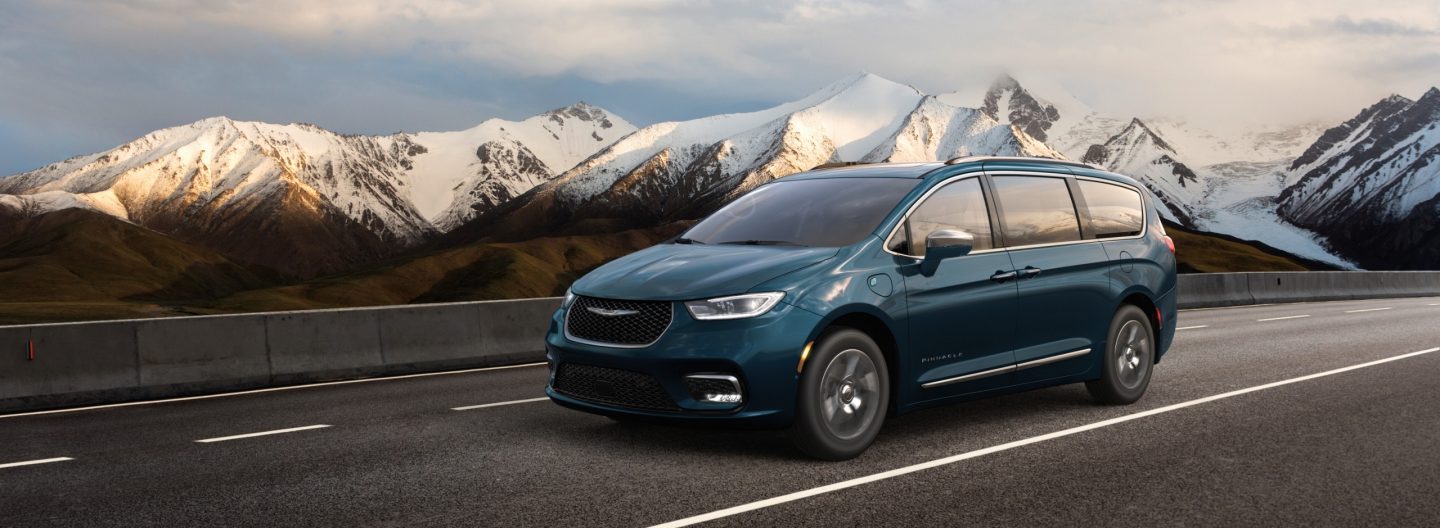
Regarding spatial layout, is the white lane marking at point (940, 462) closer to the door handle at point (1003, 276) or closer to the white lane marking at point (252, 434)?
the door handle at point (1003, 276)

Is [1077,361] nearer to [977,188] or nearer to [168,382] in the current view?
[977,188]

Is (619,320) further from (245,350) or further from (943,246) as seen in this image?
(245,350)

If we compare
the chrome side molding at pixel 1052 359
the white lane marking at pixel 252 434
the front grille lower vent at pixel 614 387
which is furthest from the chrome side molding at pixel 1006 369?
the white lane marking at pixel 252 434

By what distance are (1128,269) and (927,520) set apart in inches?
162

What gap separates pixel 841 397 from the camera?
681cm

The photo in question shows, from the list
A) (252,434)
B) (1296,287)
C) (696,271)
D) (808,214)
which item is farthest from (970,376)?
(1296,287)

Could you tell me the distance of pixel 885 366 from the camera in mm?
6988

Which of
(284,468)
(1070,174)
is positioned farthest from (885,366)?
(284,468)

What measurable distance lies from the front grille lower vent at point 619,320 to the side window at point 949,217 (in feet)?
4.95

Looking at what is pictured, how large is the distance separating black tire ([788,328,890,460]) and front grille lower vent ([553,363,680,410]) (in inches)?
28.3

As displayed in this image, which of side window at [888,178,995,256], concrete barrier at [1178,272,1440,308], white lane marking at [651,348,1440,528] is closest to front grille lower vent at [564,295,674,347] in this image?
white lane marking at [651,348,1440,528]

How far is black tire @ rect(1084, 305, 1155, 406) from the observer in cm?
873

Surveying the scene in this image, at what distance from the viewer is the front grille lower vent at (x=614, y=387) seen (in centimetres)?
666

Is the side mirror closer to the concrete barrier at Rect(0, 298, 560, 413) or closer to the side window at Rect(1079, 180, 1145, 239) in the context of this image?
the side window at Rect(1079, 180, 1145, 239)
